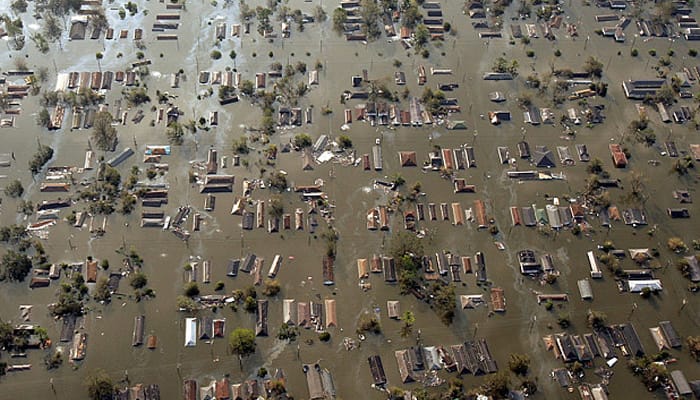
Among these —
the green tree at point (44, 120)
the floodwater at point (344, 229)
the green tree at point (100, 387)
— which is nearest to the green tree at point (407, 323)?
the floodwater at point (344, 229)

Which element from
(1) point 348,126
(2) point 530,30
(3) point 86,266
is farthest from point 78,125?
(2) point 530,30

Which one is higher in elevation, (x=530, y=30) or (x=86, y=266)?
(x=530, y=30)

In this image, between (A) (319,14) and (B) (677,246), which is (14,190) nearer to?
(A) (319,14)

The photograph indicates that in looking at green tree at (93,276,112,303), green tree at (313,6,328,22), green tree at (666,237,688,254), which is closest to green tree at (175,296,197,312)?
green tree at (93,276,112,303)

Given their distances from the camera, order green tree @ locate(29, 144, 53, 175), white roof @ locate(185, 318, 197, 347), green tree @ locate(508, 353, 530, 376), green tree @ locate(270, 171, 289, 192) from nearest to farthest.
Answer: green tree @ locate(508, 353, 530, 376) < white roof @ locate(185, 318, 197, 347) < green tree @ locate(270, 171, 289, 192) < green tree @ locate(29, 144, 53, 175)

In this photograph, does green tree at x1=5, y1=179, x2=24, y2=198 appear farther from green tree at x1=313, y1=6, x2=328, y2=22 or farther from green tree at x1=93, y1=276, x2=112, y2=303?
green tree at x1=313, y1=6, x2=328, y2=22

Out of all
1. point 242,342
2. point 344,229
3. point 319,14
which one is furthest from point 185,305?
point 319,14

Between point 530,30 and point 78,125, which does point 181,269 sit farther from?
point 530,30
